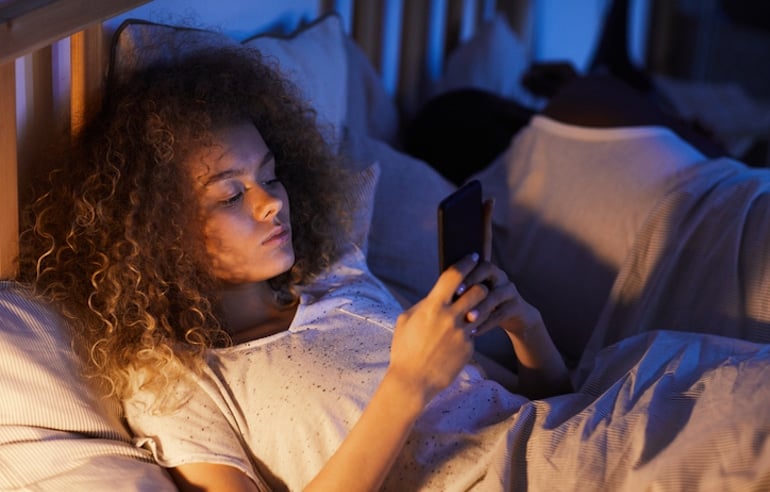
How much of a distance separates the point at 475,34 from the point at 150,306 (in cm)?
134

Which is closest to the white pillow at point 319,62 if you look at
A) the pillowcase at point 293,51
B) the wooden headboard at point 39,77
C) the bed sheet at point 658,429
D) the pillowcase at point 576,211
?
the pillowcase at point 293,51

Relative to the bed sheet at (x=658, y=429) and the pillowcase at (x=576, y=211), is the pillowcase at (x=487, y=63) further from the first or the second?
the bed sheet at (x=658, y=429)

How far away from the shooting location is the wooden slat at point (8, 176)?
92cm

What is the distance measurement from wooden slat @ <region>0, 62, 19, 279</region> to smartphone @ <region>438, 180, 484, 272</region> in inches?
17.5

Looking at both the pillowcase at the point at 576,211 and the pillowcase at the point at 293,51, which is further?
the pillowcase at the point at 576,211

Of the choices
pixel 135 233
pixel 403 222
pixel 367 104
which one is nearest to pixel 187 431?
pixel 135 233

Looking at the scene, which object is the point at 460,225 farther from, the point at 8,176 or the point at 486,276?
the point at 8,176

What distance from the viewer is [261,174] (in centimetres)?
103

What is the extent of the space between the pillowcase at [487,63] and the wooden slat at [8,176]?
1.18 metres

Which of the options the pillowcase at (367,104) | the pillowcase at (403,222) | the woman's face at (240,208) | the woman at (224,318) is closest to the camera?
the woman at (224,318)

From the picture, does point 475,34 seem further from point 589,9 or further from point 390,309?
point 390,309

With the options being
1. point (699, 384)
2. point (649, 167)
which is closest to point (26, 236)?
point (699, 384)

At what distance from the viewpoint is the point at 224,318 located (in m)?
1.06

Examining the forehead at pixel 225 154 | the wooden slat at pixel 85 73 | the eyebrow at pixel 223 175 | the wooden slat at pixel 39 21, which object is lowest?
the eyebrow at pixel 223 175
